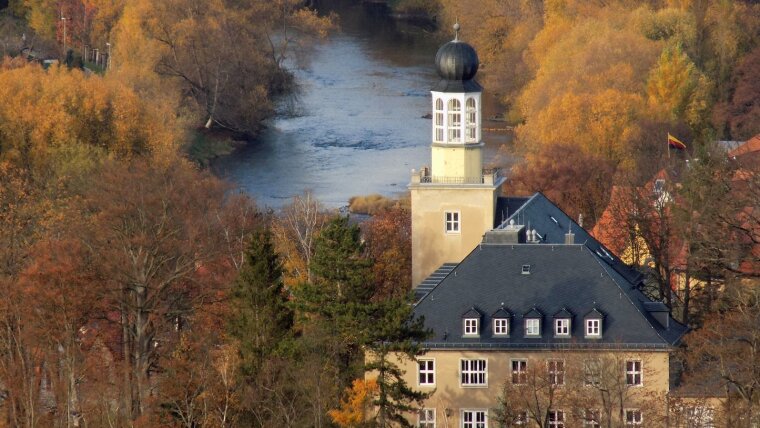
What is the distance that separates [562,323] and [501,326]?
1.50 metres

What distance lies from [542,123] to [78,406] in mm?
38921

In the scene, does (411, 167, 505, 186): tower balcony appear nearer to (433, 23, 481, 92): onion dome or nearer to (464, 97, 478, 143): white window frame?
(464, 97, 478, 143): white window frame

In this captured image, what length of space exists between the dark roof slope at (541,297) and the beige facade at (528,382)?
0.98 feet

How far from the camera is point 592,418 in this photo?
45.4 meters

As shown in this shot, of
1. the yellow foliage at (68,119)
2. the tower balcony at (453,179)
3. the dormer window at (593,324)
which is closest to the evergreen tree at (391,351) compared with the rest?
the dormer window at (593,324)

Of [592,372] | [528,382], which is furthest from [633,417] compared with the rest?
[528,382]

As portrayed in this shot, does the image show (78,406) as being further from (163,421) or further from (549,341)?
(549,341)

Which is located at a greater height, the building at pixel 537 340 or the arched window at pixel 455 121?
the arched window at pixel 455 121

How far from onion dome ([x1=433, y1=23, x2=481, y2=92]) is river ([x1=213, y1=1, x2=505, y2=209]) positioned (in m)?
24.5

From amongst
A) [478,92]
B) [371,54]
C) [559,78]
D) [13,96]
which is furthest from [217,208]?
[371,54]

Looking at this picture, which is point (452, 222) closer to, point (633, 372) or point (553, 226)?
point (553, 226)

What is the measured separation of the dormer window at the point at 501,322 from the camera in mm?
51281

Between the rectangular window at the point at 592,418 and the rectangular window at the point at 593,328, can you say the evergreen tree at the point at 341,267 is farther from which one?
the rectangular window at the point at 592,418

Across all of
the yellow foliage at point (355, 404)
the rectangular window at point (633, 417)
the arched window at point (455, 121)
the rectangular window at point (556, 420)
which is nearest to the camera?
the yellow foliage at point (355, 404)
